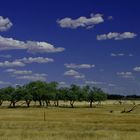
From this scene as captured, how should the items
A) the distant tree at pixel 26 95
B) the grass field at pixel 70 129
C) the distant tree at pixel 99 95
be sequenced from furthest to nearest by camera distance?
the distant tree at pixel 99 95 → the distant tree at pixel 26 95 → the grass field at pixel 70 129

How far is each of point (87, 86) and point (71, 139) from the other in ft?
481

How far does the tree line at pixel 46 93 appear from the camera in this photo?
523ft

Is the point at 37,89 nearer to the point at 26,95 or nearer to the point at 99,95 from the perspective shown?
the point at 26,95

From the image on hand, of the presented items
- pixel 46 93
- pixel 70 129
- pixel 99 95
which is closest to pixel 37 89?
pixel 46 93

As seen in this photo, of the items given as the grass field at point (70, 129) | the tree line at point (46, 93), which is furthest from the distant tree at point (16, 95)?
the grass field at point (70, 129)

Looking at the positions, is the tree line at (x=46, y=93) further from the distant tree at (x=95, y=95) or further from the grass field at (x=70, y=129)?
the grass field at (x=70, y=129)

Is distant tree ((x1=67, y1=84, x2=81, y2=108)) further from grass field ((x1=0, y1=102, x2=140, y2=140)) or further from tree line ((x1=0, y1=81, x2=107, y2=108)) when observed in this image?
grass field ((x1=0, y1=102, x2=140, y2=140))

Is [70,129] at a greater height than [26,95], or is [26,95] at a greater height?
[26,95]

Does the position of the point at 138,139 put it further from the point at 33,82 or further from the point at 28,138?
the point at 33,82

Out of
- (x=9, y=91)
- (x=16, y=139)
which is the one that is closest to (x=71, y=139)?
(x=16, y=139)

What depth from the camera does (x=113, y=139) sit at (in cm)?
3144

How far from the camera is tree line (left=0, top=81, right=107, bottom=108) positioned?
159500 millimetres

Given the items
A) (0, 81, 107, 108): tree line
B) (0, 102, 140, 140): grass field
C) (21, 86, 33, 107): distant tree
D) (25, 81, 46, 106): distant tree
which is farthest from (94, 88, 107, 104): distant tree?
(0, 102, 140, 140): grass field

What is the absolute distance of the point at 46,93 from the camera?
15888 centimetres
